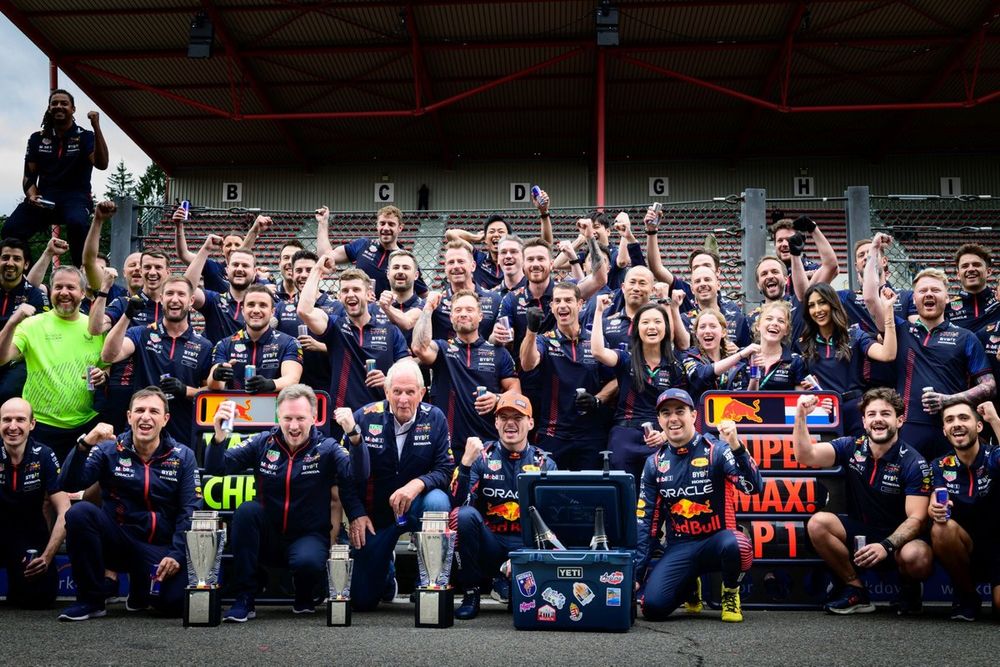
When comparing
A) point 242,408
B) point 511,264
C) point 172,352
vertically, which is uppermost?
point 511,264

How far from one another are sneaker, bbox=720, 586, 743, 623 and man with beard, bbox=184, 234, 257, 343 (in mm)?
5351

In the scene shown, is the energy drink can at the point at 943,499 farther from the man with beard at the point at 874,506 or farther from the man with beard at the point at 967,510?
the man with beard at the point at 874,506

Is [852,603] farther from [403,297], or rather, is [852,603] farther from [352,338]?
[403,297]

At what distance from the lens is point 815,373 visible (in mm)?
7668

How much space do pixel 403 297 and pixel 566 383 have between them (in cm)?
202

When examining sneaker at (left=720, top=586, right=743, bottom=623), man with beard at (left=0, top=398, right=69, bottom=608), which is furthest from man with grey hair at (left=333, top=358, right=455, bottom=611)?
man with beard at (left=0, top=398, right=69, bottom=608)

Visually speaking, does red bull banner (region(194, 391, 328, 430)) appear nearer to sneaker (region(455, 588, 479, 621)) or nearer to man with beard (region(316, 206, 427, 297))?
sneaker (region(455, 588, 479, 621))

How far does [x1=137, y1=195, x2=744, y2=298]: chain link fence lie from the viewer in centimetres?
1246

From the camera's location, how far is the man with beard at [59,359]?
793 cm

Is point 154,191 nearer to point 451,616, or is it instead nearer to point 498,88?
point 498,88

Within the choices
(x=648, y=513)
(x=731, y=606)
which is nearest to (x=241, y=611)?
(x=648, y=513)

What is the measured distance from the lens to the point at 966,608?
6113mm

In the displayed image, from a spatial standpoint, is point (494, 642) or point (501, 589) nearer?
point (494, 642)

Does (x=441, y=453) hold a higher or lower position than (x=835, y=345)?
lower
